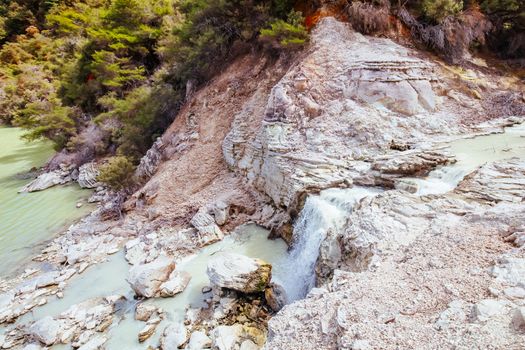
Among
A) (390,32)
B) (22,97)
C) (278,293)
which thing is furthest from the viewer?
(22,97)

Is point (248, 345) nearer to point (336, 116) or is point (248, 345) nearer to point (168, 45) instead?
point (336, 116)

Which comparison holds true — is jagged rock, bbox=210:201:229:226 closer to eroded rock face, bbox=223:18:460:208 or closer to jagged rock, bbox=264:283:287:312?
eroded rock face, bbox=223:18:460:208

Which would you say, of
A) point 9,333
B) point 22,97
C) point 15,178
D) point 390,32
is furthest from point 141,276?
point 22,97

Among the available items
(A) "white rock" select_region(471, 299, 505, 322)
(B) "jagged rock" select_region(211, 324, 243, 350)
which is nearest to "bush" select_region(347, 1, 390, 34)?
(A) "white rock" select_region(471, 299, 505, 322)

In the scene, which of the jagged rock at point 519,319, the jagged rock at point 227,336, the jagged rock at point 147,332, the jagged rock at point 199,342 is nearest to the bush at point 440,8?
the jagged rock at point 519,319

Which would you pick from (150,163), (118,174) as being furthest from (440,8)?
(118,174)

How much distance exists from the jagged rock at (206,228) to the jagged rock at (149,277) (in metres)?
1.12

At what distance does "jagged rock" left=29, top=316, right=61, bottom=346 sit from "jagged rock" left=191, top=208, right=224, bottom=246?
310 centimetres

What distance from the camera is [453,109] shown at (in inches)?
350

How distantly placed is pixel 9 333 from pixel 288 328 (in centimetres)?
579

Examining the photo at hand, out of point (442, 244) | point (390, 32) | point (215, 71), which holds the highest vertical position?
point (390, 32)

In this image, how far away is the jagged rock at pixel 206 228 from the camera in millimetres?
7633

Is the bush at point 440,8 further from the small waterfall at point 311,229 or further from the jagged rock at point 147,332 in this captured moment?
the jagged rock at point 147,332

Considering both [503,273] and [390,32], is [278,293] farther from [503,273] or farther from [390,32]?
[390,32]
